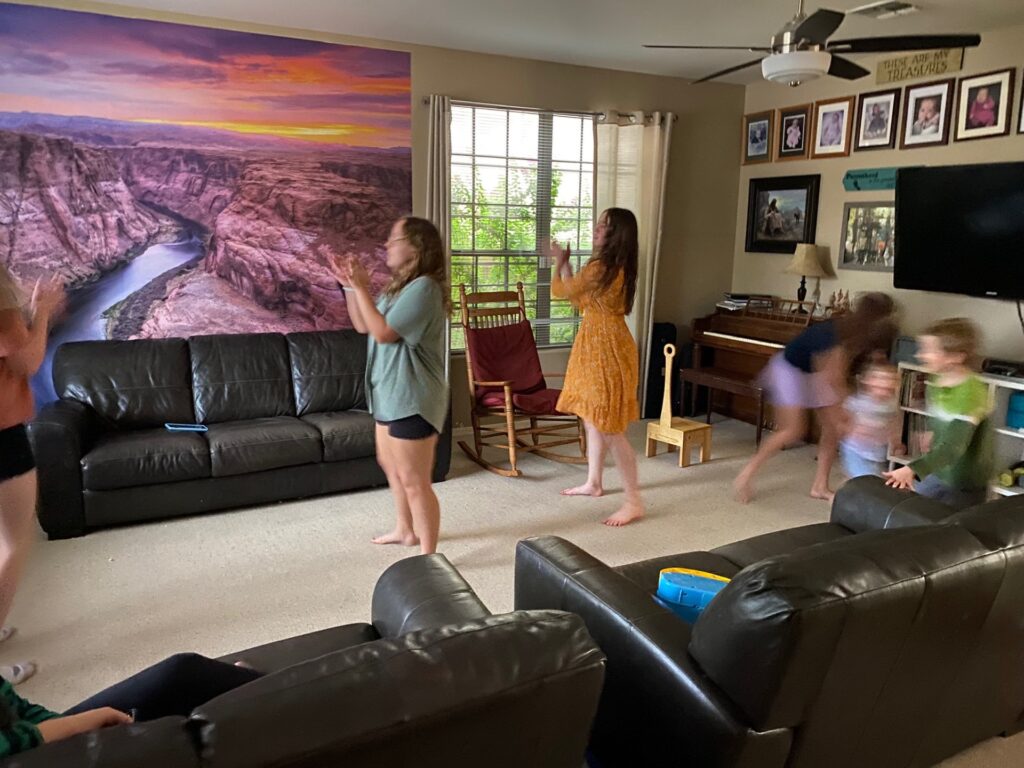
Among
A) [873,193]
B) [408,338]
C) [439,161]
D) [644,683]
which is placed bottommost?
[644,683]

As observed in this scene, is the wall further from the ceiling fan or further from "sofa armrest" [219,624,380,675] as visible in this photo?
"sofa armrest" [219,624,380,675]

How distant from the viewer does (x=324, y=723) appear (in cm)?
92

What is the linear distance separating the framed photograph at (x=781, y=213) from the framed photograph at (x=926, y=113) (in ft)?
2.33

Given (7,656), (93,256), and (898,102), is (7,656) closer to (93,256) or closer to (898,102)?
(93,256)

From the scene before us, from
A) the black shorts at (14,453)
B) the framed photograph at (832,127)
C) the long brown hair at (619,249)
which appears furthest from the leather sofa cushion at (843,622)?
the framed photograph at (832,127)

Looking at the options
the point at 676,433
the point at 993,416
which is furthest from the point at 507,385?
the point at 993,416

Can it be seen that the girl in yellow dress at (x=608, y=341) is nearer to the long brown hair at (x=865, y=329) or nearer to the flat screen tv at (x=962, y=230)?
the long brown hair at (x=865, y=329)

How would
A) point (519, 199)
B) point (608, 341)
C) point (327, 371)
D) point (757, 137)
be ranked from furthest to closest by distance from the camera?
point (757, 137), point (519, 199), point (327, 371), point (608, 341)

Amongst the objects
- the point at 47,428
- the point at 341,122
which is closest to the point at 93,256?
the point at 47,428

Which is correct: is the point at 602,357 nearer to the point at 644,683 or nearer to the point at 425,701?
the point at 644,683

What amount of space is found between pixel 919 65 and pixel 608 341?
2.82m

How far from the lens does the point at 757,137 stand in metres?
5.81

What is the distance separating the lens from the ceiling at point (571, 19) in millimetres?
3789

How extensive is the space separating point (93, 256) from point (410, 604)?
10.8 ft
